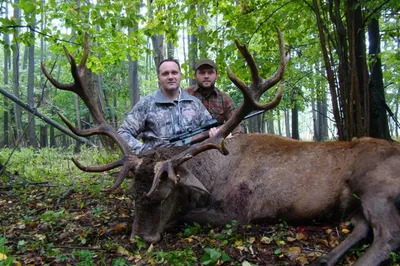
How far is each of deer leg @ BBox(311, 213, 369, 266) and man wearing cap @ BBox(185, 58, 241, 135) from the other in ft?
11.3

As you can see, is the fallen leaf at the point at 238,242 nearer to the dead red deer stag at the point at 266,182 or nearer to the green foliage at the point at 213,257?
the green foliage at the point at 213,257

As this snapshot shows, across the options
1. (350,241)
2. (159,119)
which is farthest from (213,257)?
(159,119)

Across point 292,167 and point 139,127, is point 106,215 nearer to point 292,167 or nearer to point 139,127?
point 139,127

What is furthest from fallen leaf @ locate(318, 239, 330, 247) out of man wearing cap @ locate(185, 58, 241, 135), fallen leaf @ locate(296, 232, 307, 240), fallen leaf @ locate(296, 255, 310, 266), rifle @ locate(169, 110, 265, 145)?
man wearing cap @ locate(185, 58, 241, 135)

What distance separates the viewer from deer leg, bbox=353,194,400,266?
324cm

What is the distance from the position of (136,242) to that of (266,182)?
164 cm

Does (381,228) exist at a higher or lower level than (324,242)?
higher

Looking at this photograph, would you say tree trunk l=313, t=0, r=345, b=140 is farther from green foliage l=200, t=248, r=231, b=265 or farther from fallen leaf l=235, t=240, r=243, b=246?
green foliage l=200, t=248, r=231, b=265

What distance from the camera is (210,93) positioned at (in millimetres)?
7035

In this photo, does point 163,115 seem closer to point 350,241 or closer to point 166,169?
point 166,169

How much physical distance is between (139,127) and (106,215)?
50.4 inches

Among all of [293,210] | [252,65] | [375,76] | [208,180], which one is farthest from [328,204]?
[375,76]

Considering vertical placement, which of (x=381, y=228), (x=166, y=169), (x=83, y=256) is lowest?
(x=83, y=256)

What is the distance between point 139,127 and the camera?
533 cm
